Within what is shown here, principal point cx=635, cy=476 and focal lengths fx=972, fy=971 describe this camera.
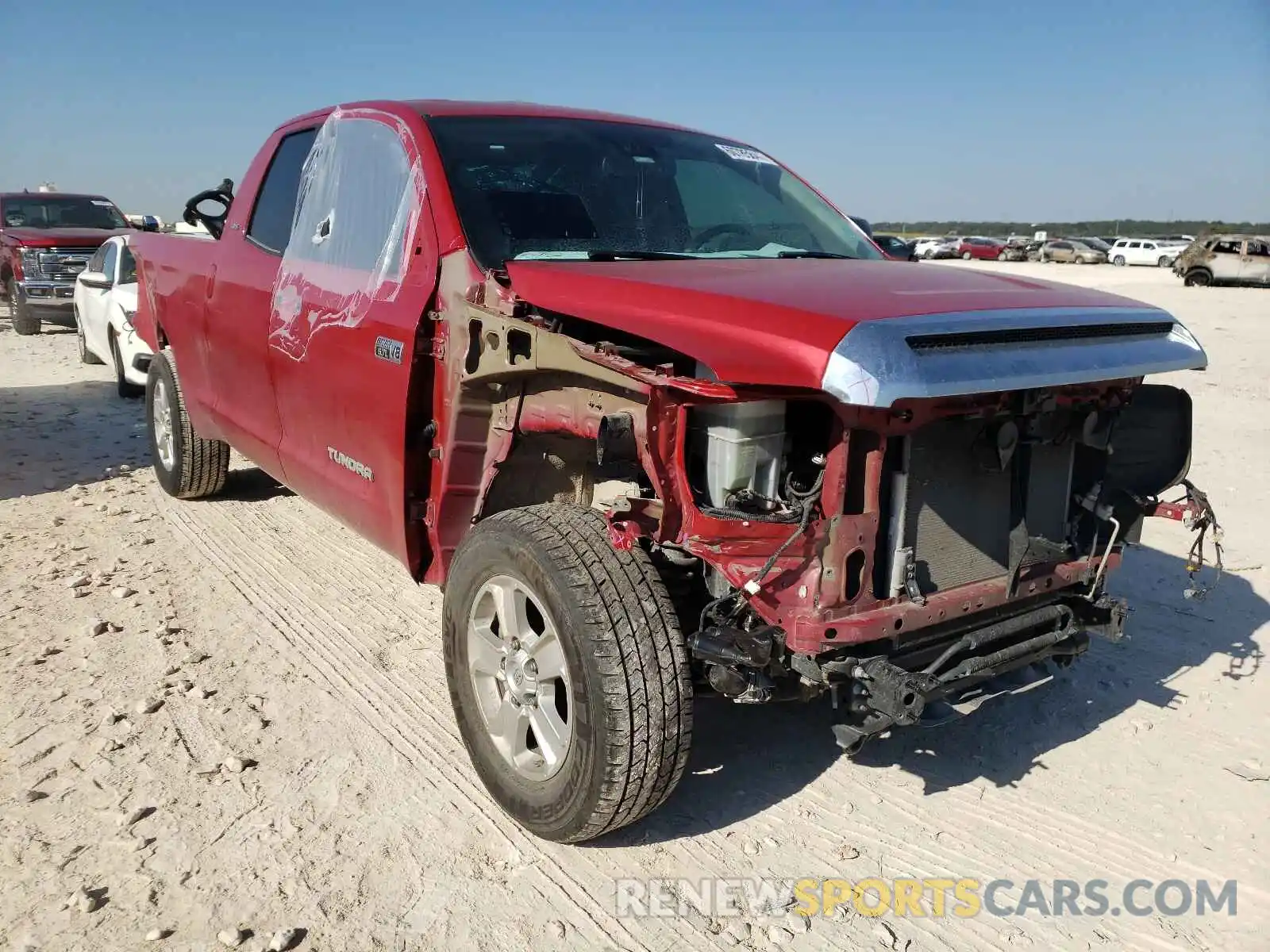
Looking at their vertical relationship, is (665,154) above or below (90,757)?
above

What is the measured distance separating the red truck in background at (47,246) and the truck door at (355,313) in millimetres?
10840

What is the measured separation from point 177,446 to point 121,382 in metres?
4.55

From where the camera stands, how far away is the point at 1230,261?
2856 centimetres

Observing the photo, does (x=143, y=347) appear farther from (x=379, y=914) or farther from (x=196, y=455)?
(x=379, y=914)

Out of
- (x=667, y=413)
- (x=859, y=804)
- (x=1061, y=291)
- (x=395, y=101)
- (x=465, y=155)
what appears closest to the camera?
(x=667, y=413)

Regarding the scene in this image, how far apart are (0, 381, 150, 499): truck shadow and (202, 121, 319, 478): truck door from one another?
229 cm

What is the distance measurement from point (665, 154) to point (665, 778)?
247cm

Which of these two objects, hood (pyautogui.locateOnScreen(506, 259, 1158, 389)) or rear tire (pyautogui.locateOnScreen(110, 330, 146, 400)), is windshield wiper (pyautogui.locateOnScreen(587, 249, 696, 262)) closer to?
hood (pyautogui.locateOnScreen(506, 259, 1158, 389))

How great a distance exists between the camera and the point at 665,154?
12.8 ft

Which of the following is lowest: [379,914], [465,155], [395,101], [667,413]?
[379,914]

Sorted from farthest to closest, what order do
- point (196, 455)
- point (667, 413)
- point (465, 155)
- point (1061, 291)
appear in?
point (196, 455)
point (465, 155)
point (1061, 291)
point (667, 413)

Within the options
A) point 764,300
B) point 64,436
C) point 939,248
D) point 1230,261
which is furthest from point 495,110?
point 939,248

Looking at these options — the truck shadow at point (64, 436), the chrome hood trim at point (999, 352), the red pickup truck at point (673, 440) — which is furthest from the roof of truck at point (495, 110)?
the truck shadow at point (64, 436)

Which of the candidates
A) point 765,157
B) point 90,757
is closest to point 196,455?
point 90,757
